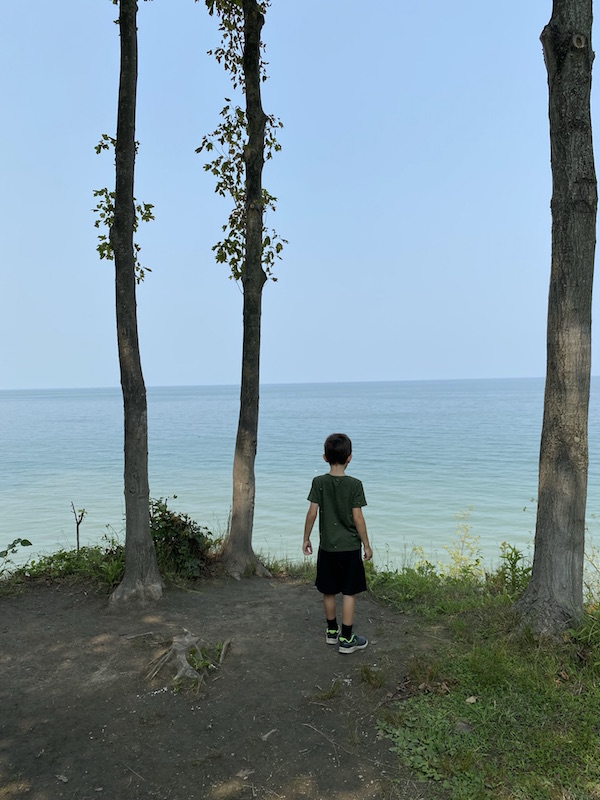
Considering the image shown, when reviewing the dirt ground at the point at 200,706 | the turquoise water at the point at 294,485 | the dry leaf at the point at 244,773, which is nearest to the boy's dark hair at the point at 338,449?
the dirt ground at the point at 200,706

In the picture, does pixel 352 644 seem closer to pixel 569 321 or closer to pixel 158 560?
pixel 158 560

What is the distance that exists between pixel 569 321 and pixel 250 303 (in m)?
4.33

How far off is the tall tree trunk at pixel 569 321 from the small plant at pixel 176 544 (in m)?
4.18

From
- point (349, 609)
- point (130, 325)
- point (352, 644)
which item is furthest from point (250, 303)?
point (352, 644)

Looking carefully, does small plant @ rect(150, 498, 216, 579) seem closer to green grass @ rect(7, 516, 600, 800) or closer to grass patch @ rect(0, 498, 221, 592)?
grass patch @ rect(0, 498, 221, 592)

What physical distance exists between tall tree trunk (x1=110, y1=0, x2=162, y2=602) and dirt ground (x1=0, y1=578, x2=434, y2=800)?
53 cm

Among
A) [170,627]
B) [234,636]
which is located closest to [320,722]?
[234,636]

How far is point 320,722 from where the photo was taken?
13.1 feet

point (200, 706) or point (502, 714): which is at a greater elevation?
point (502, 714)

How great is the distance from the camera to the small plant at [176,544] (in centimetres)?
734

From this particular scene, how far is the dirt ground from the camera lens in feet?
11.2

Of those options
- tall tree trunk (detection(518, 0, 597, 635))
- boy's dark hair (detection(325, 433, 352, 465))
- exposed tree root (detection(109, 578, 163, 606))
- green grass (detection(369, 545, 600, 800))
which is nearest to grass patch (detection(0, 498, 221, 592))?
exposed tree root (detection(109, 578, 163, 606))

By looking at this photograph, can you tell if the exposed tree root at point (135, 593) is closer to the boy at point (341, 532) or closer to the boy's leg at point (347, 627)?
the boy at point (341, 532)

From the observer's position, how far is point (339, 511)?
512 centimetres
